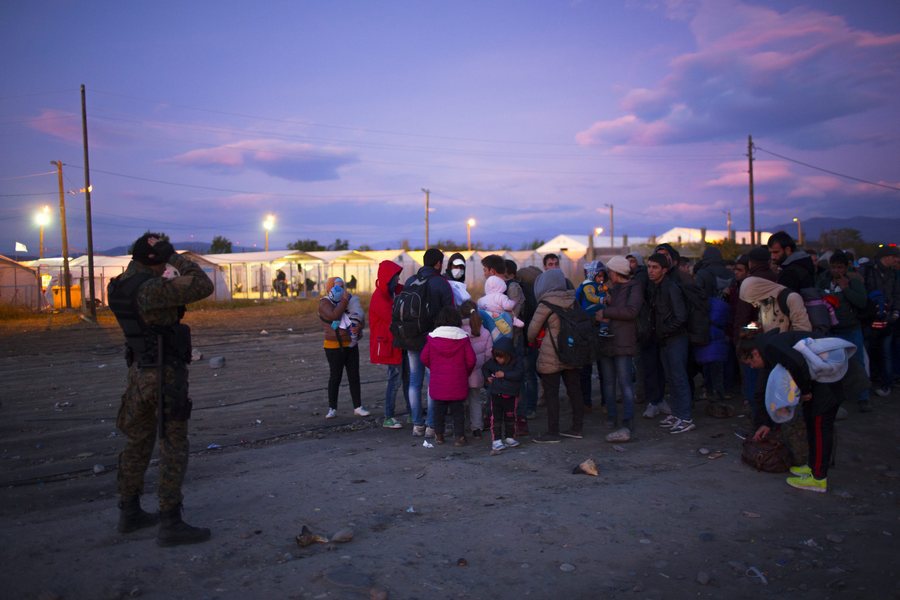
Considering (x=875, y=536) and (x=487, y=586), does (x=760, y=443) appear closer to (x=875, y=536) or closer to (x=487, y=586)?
(x=875, y=536)

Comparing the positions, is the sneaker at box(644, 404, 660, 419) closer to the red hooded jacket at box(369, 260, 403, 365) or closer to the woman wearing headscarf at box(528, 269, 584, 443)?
the woman wearing headscarf at box(528, 269, 584, 443)

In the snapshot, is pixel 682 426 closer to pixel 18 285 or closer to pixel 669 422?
pixel 669 422

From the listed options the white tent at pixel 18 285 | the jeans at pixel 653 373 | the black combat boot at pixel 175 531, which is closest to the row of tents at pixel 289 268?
the white tent at pixel 18 285

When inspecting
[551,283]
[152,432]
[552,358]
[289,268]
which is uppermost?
[289,268]

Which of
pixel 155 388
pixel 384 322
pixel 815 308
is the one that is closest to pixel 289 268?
pixel 384 322

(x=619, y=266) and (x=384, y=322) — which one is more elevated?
(x=619, y=266)

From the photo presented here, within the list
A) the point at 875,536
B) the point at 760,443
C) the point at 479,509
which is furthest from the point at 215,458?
the point at 875,536

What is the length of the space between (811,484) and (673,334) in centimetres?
241

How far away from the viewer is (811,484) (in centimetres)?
585

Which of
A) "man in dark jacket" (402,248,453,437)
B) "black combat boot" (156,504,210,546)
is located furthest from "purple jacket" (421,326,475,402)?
"black combat boot" (156,504,210,546)

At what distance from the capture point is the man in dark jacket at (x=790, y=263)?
774 centimetres

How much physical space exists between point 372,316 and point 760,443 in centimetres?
455

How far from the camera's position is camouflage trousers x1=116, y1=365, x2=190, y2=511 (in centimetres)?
483

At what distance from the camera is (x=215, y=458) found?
7.35 m
